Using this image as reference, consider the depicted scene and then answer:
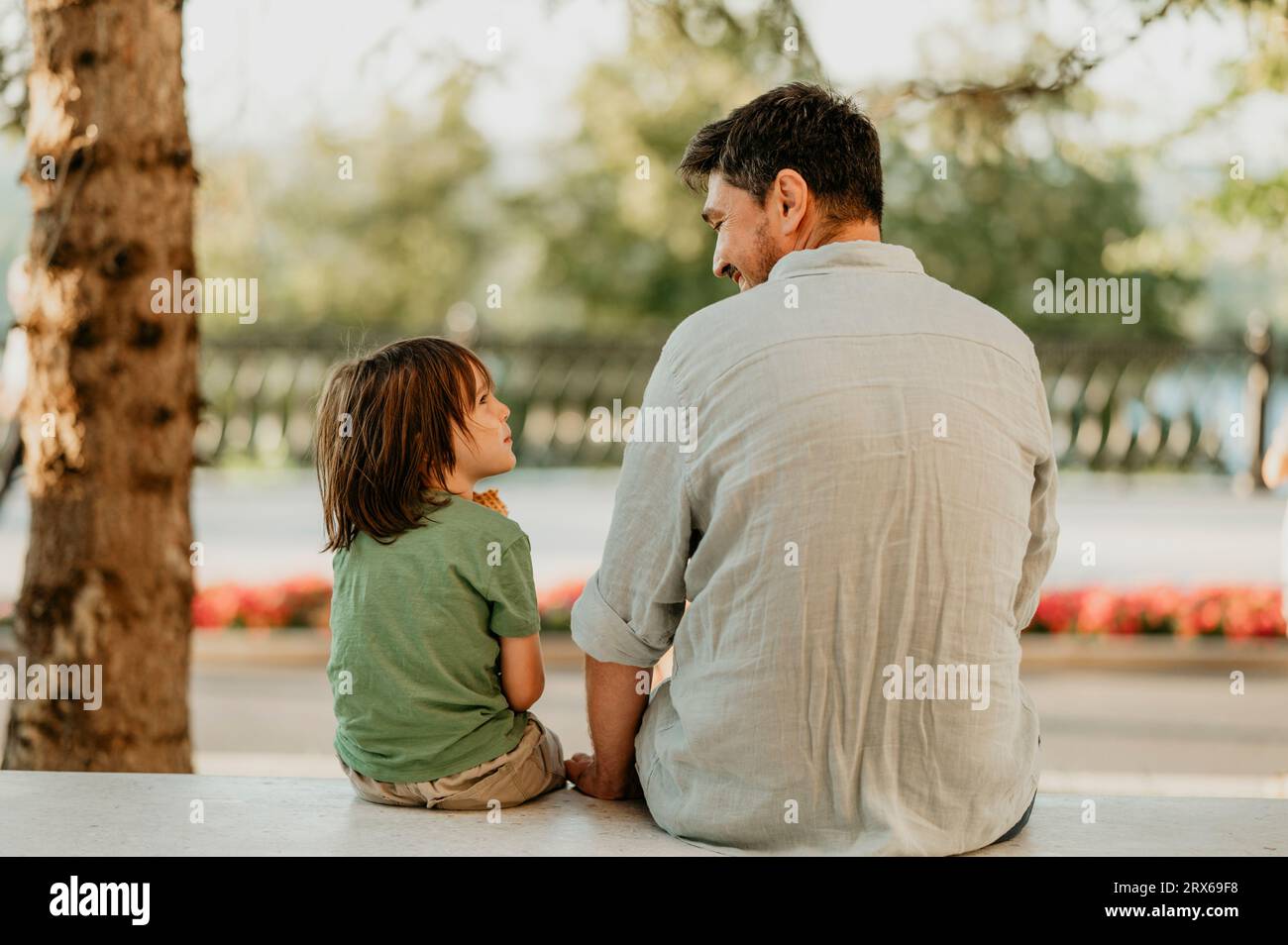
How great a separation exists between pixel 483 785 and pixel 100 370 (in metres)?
1.73

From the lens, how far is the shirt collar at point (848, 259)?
7.66 ft

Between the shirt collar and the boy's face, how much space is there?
0.65m

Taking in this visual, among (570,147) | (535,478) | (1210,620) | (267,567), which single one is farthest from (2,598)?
(570,147)

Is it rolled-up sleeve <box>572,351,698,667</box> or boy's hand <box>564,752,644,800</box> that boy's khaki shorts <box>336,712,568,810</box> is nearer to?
boy's hand <box>564,752,644,800</box>

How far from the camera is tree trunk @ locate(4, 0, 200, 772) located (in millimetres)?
3621

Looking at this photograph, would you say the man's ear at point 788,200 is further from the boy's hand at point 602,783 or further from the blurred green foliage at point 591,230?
the blurred green foliage at point 591,230

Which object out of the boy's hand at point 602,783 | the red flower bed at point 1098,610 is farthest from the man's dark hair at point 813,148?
the red flower bed at point 1098,610

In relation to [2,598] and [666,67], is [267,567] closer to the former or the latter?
[2,598]

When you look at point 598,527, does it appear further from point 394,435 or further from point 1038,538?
point 1038,538

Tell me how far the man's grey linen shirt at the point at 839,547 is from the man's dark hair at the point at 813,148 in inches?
6.6

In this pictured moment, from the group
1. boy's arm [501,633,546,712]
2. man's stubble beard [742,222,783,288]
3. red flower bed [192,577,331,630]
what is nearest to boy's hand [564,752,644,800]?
boy's arm [501,633,546,712]

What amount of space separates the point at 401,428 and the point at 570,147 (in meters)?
28.4

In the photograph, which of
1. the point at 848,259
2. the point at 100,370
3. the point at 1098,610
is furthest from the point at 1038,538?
the point at 1098,610

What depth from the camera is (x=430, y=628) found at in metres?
2.55
